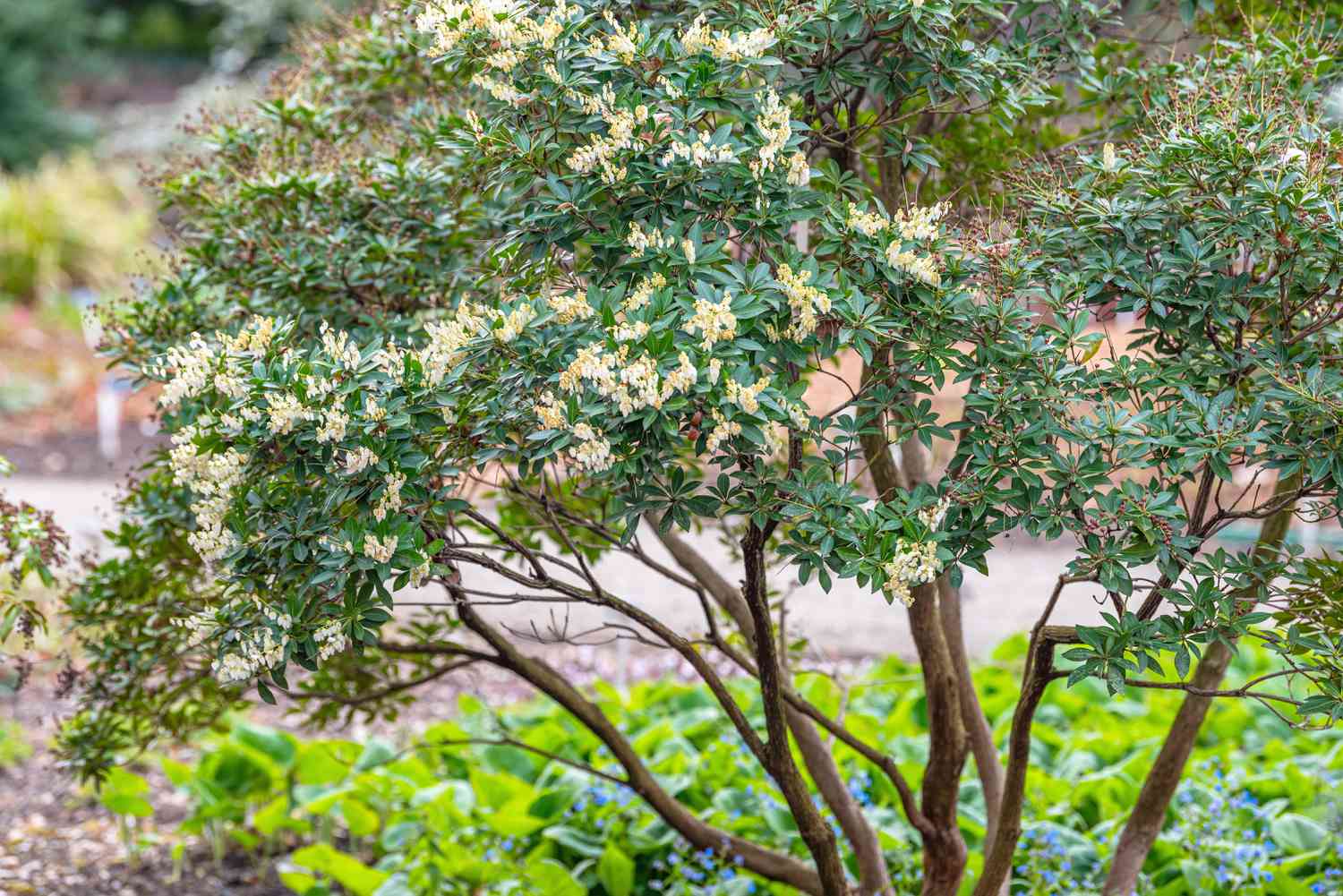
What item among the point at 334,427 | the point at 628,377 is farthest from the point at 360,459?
the point at 628,377

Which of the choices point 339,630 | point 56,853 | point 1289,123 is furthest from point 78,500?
point 1289,123

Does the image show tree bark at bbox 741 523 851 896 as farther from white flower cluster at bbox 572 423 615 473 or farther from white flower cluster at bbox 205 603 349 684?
white flower cluster at bbox 205 603 349 684

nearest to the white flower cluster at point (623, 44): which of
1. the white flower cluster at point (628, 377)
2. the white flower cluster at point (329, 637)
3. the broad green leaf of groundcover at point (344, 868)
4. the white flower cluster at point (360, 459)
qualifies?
the white flower cluster at point (628, 377)

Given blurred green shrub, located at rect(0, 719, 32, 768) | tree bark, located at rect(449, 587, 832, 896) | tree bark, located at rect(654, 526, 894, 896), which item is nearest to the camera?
tree bark, located at rect(449, 587, 832, 896)

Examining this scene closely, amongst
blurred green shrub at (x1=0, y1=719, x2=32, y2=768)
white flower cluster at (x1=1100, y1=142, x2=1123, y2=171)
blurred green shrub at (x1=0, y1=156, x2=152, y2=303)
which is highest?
blurred green shrub at (x1=0, y1=156, x2=152, y2=303)

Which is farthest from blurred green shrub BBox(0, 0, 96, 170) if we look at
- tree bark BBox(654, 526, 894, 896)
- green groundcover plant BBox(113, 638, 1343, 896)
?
tree bark BBox(654, 526, 894, 896)

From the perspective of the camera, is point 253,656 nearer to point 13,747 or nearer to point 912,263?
point 912,263

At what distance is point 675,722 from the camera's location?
14.0 feet

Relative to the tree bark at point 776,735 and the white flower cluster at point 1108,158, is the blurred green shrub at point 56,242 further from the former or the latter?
the white flower cluster at point 1108,158

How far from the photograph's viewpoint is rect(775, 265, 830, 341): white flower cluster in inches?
72.2

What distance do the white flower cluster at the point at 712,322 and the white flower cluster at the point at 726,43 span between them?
1.44 ft

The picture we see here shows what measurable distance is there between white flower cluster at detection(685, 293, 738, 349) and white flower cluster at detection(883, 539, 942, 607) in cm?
41

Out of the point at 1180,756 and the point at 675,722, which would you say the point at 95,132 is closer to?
the point at 675,722

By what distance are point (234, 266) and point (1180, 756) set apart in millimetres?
2433
